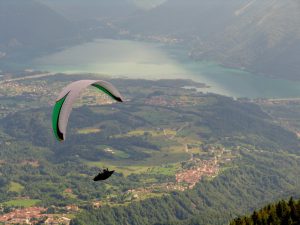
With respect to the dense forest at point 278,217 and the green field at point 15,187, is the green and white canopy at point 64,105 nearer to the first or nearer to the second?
the dense forest at point 278,217

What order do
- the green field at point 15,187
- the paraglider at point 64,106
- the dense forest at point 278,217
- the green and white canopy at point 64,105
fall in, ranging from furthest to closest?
the green field at point 15,187, the dense forest at point 278,217, the green and white canopy at point 64,105, the paraglider at point 64,106

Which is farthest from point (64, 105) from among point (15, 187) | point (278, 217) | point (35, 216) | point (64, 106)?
point (15, 187)

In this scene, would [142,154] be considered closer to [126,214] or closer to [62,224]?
[126,214]

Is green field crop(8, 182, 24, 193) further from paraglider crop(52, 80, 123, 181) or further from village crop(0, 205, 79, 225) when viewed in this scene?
paraglider crop(52, 80, 123, 181)

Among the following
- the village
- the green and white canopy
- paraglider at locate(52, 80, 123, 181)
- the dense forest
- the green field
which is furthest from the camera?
the green field

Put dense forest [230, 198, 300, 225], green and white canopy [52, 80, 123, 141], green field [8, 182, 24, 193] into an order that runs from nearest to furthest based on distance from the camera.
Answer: green and white canopy [52, 80, 123, 141] → dense forest [230, 198, 300, 225] → green field [8, 182, 24, 193]

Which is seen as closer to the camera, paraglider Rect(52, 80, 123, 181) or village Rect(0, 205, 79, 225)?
paraglider Rect(52, 80, 123, 181)

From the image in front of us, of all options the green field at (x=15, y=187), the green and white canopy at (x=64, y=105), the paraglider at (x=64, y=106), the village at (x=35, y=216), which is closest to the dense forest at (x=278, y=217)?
the paraglider at (x=64, y=106)

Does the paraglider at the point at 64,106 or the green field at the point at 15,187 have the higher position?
the paraglider at the point at 64,106

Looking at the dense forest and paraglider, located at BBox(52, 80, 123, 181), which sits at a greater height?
paraglider, located at BBox(52, 80, 123, 181)

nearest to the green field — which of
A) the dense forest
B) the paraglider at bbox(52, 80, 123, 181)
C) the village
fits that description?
the village

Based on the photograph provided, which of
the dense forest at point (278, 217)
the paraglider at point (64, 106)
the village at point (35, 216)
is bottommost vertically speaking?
the village at point (35, 216)
